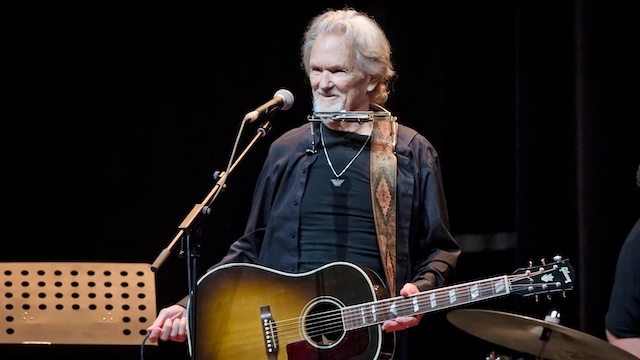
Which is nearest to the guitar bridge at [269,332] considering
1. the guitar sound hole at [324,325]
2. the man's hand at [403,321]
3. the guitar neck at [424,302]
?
the guitar sound hole at [324,325]

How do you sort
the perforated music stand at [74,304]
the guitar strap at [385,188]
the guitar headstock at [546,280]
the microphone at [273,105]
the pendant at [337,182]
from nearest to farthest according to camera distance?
the guitar headstock at [546,280] < the microphone at [273,105] < the guitar strap at [385,188] < the pendant at [337,182] < the perforated music stand at [74,304]

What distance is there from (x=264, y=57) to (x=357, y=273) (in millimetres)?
1579

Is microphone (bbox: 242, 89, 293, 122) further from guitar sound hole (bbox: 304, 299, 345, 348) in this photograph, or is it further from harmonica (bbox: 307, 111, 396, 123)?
guitar sound hole (bbox: 304, 299, 345, 348)

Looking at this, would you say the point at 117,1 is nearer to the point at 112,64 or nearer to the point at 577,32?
the point at 112,64

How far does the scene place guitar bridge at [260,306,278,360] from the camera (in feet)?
10.7

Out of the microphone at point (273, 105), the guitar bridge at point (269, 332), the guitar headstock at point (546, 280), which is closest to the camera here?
the guitar headstock at point (546, 280)

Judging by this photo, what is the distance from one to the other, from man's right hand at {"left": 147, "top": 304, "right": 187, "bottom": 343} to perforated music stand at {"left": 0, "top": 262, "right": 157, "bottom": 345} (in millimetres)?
488

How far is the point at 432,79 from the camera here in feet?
14.0

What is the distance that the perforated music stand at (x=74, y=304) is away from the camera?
3.81 metres

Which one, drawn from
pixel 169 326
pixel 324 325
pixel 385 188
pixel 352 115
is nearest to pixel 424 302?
pixel 324 325

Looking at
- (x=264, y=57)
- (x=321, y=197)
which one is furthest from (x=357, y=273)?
(x=264, y=57)

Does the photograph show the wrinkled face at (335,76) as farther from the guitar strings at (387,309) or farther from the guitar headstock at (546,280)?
the guitar headstock at (546,280)

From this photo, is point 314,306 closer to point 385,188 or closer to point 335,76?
point 385,188

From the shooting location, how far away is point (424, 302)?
3.12 m
